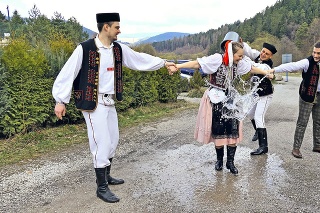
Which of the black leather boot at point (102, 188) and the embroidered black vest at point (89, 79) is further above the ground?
the embroidered black vest at point (89, 79)

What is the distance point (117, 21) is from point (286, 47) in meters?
58.7

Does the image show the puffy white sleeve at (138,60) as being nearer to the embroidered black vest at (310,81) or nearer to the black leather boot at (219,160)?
the black leather boot at (219,160)

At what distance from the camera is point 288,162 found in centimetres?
489

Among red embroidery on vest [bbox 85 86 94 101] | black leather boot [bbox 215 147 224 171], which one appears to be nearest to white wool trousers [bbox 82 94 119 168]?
red embroidery on vest [bbox 85 86 94 101]

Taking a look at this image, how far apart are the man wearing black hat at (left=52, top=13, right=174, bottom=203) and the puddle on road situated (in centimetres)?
72

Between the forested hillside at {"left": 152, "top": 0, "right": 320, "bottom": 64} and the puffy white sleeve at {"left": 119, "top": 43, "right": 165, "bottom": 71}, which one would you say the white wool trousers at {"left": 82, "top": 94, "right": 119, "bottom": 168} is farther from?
the forested hillside at {"left": 152, "top": 0, "right": 320, "bottom": 64}

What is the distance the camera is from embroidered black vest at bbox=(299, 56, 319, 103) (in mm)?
4820

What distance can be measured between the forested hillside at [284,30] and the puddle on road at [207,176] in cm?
4278

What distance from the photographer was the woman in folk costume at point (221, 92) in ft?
13.4

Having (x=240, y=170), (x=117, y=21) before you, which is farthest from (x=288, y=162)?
(x=117, y=21)

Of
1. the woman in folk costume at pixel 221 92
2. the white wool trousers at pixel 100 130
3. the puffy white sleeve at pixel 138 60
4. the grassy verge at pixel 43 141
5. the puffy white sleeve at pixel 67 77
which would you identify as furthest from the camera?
the grassy verge at pixel 43 141

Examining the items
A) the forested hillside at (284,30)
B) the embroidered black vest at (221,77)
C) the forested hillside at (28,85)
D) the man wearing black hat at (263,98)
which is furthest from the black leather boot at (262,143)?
the forested hillside at (284,30)

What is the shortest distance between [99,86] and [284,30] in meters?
79.6

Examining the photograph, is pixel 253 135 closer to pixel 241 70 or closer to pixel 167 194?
pixel 241 70
